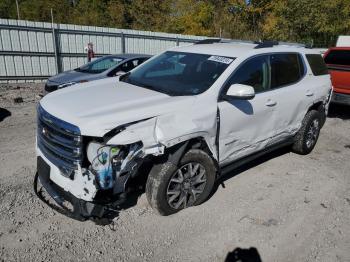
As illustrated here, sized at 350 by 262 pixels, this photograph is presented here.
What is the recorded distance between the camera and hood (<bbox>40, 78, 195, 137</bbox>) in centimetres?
288

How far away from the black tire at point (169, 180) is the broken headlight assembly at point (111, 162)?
38 centimetres

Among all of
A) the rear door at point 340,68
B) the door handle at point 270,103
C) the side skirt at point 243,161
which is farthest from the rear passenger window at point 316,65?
the rear door at point 340,68

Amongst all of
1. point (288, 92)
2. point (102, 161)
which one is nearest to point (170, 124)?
point (102, 161)

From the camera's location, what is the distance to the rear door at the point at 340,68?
776 cm

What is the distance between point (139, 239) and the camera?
3244 millimetres

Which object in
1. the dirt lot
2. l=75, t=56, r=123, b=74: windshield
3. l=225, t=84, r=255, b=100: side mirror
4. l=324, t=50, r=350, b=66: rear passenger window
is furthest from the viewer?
l=75, t=56, r=123, b=74: windshield

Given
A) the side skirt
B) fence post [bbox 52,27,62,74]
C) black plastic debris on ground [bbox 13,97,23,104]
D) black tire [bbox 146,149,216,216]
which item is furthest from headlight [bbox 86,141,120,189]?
fence post [bbox 52,27,62,74]

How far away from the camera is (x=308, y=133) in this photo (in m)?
5.46

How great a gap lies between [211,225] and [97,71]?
6.37 m

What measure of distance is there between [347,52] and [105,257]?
8.02 metres

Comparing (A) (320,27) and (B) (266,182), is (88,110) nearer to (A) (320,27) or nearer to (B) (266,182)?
(B) (266,182)

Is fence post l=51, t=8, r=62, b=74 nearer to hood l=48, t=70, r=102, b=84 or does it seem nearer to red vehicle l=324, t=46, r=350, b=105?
hood l=48, t=70, r=102, b=84

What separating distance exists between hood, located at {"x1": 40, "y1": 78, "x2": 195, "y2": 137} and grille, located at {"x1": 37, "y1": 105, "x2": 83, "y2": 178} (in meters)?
0.06

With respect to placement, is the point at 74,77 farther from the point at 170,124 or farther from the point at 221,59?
the point at 170,124
